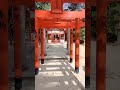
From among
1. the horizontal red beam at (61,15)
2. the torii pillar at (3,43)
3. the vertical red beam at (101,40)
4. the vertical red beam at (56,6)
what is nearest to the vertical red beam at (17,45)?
the vertical red beam at (56,6)

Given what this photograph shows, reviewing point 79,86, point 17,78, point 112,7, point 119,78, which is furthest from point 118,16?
point 17,78

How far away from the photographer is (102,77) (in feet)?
18.4

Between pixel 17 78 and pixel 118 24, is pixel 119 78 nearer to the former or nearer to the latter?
pixel 17 78

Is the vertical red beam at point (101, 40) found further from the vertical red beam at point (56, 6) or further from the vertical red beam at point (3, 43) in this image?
the vertical red beam at point (56, 6)

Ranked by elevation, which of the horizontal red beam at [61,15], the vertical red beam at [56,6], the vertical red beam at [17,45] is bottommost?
the vertical red beam at [17,45]

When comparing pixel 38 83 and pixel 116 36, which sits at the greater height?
pixel 116 36

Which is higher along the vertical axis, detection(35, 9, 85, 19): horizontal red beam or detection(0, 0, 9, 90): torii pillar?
detection(35, 9, 85, 19): horizontal red beam

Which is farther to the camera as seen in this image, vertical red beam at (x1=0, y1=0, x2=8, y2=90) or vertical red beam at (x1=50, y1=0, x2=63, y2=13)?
vertical red beam at (x1=50, y1=0, x2=63, y2=13)

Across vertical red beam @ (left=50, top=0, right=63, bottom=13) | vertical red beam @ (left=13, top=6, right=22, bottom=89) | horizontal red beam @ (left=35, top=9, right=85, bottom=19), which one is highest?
vertical red beam @ (left=50, top=0, right=63, bottom=13)

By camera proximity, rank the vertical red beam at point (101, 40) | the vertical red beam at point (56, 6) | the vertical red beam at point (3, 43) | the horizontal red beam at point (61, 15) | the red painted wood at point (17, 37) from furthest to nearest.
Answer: the horizontal red beam at point (61, 15)
the vertical red beam at point (56, 6)
the red painted wood at point (17, 37)
the vertical red beam at point (101, 40)
the vertical red beam at point (3, 43)

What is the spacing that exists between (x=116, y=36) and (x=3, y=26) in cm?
1590

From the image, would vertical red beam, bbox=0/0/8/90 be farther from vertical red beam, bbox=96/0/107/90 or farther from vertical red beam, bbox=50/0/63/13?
vertical red beam, bbox=50/0/63/13

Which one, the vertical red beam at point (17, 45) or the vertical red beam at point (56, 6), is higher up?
the vertical red beam at point (56, 6)

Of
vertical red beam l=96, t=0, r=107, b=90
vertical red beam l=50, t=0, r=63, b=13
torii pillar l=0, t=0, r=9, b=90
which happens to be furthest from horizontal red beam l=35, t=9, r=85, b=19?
torii pillar l=0, t=0, r=9, b=90
